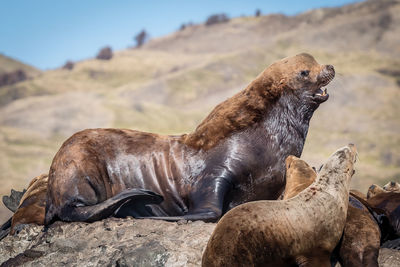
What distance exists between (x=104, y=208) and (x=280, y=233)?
73.5 inches

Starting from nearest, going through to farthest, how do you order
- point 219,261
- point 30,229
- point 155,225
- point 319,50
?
point 219,261
point 155,225
point 30,229
point 319,50

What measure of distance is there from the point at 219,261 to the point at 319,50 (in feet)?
114

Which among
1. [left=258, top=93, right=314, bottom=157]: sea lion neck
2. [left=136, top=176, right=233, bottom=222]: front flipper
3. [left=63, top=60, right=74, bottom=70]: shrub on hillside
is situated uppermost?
[left=63, top=60, right=74, bottom=70]: shrub on hillside

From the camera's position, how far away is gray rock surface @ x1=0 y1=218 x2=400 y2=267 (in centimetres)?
384

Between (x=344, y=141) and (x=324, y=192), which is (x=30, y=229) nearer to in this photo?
(x=324, y=192)

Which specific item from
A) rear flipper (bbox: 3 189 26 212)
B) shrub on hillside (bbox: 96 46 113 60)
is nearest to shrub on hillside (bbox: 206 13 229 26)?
shrub on hillside (bbox: 96 46 113 60)

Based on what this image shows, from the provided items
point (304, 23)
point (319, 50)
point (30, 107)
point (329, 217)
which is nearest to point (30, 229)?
point (329, 217)

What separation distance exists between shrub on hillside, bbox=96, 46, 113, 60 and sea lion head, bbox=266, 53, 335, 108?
140 feet

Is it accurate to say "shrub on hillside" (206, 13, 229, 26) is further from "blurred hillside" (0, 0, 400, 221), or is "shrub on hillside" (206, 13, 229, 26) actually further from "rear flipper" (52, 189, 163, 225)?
"rear flipper" (52, 189, 163, 225)

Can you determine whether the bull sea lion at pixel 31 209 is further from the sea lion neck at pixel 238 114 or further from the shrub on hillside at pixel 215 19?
the shrub on hillside at pixel 215 19

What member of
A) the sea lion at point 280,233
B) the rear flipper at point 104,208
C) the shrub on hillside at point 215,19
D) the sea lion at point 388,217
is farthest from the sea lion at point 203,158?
the shrub on hillside at point 215,19

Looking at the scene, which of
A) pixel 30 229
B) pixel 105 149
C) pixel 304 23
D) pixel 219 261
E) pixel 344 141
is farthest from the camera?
pixel 304 23

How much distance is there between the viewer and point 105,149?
537cm

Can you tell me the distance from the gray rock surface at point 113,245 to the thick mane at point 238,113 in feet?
3.87
